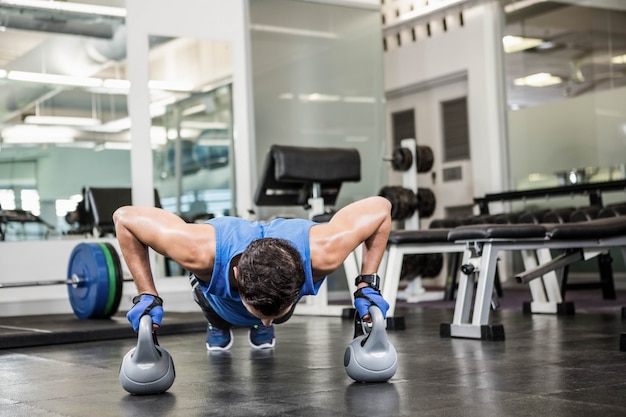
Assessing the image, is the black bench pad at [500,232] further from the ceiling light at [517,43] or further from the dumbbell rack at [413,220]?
→ the ceiling light at [517,43]

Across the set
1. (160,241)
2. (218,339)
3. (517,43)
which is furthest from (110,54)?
(160,241)

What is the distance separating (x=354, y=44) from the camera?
7164mm

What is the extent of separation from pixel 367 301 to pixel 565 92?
5.08 meters

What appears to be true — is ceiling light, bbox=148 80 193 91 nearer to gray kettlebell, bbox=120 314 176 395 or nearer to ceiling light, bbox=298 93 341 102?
ceiling light, bbox=298 93 341 102

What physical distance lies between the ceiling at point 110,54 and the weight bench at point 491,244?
333 cm

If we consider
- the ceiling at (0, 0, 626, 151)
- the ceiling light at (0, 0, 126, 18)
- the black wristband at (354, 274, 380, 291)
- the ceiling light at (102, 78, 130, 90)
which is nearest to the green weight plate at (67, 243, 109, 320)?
the ceiling at (0, 0, 626, 151)

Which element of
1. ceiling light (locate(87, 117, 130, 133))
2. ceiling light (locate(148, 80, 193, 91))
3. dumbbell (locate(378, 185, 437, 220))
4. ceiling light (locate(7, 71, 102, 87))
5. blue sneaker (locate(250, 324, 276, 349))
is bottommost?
blue sneaker (locate(250, 324, 276, 349))

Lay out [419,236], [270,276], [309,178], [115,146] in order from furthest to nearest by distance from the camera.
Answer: [115,146] → [309,178] → [419,236] → [270,276]

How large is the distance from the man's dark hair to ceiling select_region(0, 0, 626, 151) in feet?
14.4

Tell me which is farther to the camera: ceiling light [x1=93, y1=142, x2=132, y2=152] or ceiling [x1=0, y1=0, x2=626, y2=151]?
ceiling light [x1=93, y1=142, x2=132, y2=152]

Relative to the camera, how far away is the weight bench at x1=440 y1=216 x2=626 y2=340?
3434 millimetres

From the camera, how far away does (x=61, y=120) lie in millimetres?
7145

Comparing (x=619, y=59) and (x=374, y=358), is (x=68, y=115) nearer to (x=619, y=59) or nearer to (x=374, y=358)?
(x=619, y=59)

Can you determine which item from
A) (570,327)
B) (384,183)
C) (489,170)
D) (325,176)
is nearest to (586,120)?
(489,170)
